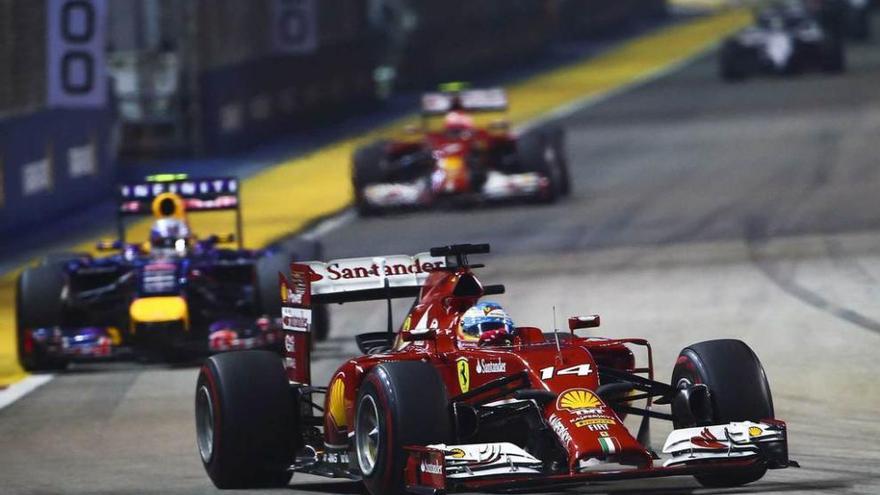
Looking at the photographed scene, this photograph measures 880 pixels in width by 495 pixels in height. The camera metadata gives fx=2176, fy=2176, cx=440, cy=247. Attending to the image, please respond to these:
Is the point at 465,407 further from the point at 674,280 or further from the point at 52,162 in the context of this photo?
the point at 52,162

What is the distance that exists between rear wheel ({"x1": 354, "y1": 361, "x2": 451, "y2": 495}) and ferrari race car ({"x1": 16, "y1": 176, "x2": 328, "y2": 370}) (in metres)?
7.26

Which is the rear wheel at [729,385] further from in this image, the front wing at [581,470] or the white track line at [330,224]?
the white track line at [330,224]

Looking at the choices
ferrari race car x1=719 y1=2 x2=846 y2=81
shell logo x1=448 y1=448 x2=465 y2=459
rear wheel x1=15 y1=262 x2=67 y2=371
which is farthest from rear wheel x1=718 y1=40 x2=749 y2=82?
shell logo x1=448 y1=448 x2=465 y2=459

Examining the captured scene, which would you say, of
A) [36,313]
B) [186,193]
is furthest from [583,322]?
[186,193]

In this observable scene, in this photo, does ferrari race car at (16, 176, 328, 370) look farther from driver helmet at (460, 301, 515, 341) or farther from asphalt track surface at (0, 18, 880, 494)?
driver helmet at (460, 301, 515, 341)

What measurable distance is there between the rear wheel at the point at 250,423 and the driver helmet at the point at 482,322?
111 cm

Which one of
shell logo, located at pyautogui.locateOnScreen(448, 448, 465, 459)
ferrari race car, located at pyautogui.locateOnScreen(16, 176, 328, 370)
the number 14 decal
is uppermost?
the number 14 decal

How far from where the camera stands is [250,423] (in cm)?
1262

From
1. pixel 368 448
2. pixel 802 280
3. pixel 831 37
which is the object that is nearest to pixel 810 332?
pixel 802 280

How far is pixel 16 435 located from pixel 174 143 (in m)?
23.6

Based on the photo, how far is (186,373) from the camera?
18469 mm

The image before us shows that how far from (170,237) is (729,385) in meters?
9.12

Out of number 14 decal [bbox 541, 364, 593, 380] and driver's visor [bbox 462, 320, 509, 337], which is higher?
driver's visor [bbox 462, 320, 509, 337]

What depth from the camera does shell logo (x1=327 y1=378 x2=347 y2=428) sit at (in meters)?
12.7
